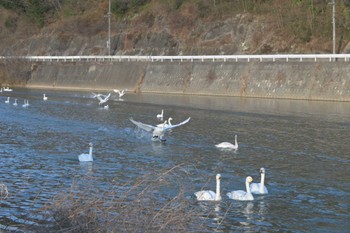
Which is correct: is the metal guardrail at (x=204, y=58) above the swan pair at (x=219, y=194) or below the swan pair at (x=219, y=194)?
above

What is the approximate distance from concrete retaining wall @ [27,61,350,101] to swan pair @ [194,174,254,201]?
36763mm

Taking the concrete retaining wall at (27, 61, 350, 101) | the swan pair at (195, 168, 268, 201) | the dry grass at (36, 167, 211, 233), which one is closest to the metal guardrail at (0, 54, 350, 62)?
the concrete retaining wall at (27, 61, 350, 101)

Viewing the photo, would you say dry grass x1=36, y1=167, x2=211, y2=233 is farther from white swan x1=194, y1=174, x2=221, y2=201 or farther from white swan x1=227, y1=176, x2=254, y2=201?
white swan x1=227, y1=176, x2=254, y2=201

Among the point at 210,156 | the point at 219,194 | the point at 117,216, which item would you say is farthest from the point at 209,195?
the point at 210,156

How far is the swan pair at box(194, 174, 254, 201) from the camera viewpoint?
661 inches

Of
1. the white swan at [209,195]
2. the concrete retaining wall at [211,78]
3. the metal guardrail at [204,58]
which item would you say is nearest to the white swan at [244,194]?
the white swan at [209,195]

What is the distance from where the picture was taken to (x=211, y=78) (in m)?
63.6

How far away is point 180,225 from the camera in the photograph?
11.2 m

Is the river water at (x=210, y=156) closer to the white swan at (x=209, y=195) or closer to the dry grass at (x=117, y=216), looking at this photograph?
the white swan at (x=209, y=195)

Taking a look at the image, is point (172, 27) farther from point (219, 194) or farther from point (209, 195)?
point (209, 195)

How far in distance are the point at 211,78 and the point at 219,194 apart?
46953 mm

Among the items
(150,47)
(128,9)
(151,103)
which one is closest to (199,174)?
(151,103)

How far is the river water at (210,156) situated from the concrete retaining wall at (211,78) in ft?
26.9

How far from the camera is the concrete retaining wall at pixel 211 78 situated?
54.3 metres
